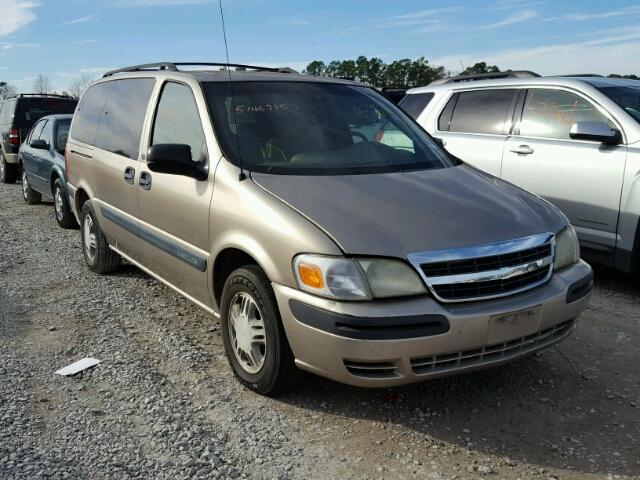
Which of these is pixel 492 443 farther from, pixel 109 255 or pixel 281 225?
pixel 109 255

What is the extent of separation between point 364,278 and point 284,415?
92 centimetres

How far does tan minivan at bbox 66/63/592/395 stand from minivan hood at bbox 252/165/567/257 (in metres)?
0.01

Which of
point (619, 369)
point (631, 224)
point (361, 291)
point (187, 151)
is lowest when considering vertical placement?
point (619, 369)

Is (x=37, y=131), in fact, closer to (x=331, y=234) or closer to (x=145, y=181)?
(x=145, y=181)

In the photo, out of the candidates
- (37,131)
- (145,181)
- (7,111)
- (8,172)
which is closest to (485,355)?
(145,181)

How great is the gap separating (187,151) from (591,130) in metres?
3.41

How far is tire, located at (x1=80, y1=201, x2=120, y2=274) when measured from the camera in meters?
5.61

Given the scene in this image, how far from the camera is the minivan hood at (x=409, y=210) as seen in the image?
9.59 ft

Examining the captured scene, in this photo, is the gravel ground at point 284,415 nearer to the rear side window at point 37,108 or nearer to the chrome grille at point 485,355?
the chrome grille at point 485,355

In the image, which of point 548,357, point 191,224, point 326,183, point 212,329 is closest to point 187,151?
point 191,224

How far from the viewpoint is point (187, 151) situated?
368 cm

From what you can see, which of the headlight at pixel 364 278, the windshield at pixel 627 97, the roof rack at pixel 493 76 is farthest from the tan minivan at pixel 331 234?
the roof rack at pixel 493 76

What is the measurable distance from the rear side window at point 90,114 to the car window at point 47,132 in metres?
3.13

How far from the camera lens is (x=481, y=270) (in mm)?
2938
